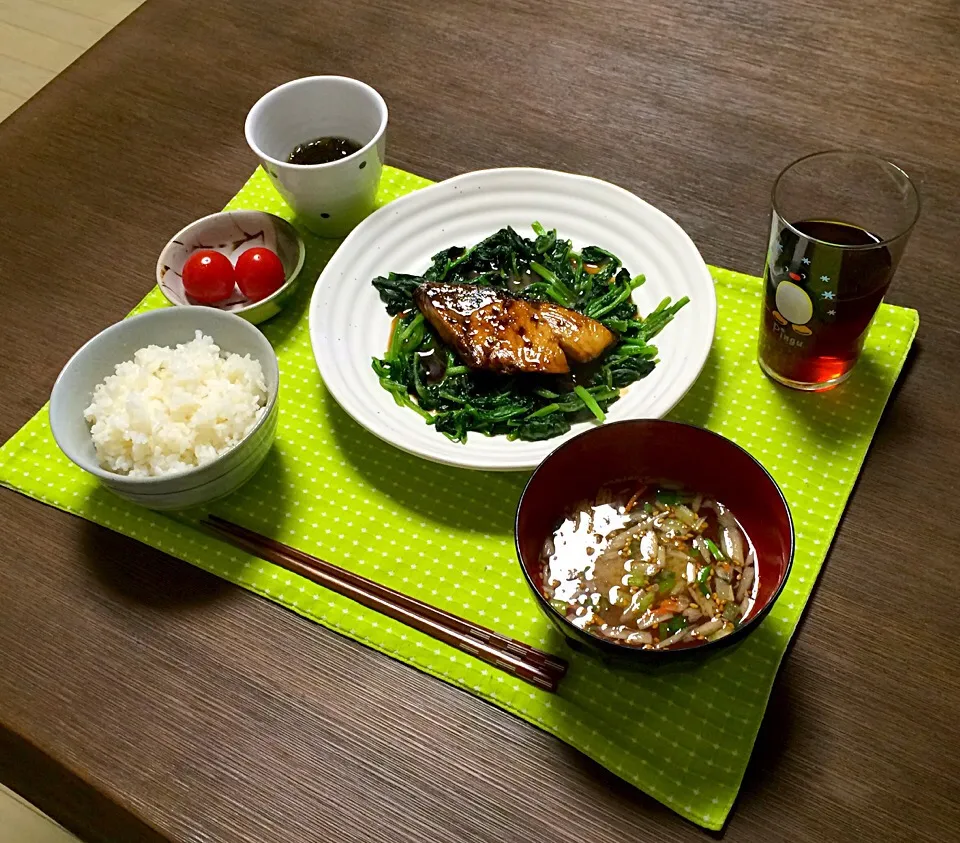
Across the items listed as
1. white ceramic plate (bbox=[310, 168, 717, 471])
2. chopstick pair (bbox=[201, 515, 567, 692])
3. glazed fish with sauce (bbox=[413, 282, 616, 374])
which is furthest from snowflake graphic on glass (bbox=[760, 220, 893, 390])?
chopstick pair (bbox=[201, 515, 567, 692])

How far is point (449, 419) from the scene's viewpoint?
4.37 feet

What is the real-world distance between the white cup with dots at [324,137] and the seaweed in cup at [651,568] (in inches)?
31.0

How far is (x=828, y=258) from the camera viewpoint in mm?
1187

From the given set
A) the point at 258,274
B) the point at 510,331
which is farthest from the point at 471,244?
the point at 258,274

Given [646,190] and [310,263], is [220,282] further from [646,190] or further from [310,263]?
[646,190]

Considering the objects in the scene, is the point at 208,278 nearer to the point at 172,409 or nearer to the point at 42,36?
the point at 172,409

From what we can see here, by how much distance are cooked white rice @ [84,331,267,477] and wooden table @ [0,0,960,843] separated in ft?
0.51

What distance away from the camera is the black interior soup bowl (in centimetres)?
104

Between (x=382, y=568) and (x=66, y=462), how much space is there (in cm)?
57

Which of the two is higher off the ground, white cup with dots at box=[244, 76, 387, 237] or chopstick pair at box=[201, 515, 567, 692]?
white cup with dots at box=[244, 76, 387, 237]

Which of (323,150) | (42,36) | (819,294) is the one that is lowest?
(42,36)

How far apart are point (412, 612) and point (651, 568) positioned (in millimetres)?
327

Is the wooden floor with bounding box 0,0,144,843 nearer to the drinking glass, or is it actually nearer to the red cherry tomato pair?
the red cherry tomato pair

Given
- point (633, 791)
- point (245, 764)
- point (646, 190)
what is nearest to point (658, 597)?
point (633, 791)
